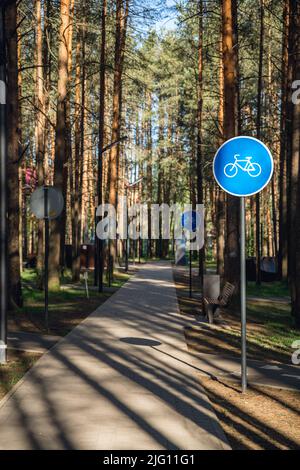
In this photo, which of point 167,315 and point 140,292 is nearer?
point 167,315

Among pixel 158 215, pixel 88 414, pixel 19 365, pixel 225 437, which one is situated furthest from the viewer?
pixel 158 215

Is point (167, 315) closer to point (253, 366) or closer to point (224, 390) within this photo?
point (253, 366)

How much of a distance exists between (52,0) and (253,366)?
1827 cm

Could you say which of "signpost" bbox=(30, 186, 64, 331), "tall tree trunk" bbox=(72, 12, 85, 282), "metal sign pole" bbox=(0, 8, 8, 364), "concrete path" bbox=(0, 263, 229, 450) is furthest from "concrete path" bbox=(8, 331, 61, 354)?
"tall tree trunk" bbox=(72, 12, 85, 282)

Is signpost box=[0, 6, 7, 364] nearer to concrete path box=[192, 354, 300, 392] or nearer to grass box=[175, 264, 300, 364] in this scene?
concrete path box=[192, 354, 300, 392]

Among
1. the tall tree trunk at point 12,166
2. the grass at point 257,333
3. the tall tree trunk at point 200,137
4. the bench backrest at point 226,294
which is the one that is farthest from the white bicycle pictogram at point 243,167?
the tall tree trunk at point 200,137

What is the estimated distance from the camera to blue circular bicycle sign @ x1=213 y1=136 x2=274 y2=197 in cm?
778

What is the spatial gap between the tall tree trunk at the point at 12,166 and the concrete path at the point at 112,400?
342 centimetres

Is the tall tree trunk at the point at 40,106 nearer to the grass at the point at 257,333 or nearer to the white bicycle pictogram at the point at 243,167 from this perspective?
the grass at the point at 257,333

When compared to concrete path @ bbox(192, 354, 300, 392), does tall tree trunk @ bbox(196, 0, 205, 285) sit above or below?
above

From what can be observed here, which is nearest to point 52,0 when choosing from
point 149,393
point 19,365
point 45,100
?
point 45,100

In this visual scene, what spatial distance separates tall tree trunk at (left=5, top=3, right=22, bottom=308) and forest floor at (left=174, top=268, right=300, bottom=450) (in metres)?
4.35

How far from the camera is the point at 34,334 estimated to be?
40.5 feet

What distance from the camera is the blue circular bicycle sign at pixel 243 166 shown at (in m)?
7.78
